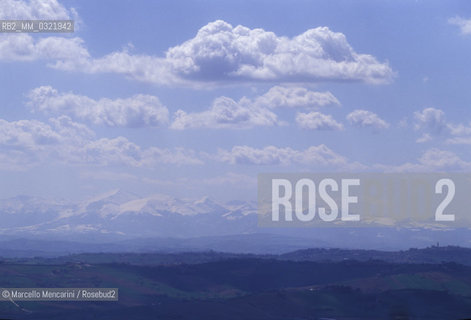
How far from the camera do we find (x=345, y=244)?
52.0 metres

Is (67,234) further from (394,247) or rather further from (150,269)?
(394,247)

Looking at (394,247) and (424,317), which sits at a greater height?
(394,247)

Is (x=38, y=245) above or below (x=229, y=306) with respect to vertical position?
above

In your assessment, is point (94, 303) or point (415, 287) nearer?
point (94, 303)

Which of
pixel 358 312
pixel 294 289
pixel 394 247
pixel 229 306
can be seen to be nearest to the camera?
pixel 358 312

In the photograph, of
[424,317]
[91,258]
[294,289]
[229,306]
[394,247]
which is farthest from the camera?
[91,258]

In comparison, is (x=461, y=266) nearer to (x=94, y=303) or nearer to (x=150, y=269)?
(x=150, y=269)

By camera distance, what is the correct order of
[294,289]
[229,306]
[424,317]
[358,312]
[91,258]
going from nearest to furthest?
[424,317] → [358,312] → [229,306] → [294,289] → [91,258]

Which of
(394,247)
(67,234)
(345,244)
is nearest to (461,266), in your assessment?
(394,247)

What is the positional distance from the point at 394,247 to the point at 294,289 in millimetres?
10342

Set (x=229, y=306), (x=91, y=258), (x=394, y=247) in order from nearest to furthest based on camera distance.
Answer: (x=229, y=306)
(x=394, y=247)
(x=91, y=258)

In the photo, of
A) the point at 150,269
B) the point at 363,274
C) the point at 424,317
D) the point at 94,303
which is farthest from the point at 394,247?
the point at 94,303

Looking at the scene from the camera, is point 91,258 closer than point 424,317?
No

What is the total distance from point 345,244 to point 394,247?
4.26m
